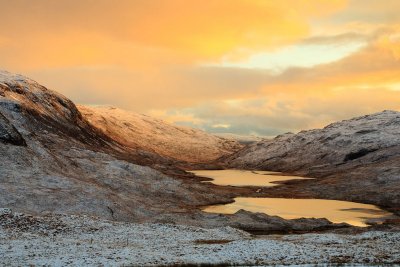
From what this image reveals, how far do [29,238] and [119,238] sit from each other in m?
9.01

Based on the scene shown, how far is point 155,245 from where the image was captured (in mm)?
46062

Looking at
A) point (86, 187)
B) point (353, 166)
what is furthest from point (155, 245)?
point (353, 166)

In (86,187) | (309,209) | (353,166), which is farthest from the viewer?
(353,166)

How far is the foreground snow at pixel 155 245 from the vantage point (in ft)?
125

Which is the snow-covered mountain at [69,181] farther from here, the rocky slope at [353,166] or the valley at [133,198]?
the rocky slope at [353,166]

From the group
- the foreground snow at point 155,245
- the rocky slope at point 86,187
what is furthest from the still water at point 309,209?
the foreground snow at point 155,245

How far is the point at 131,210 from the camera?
234 feet

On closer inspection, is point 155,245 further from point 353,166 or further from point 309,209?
point 353,166

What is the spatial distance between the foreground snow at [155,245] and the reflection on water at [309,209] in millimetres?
24197

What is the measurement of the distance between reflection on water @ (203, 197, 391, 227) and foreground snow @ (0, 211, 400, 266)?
24197mm

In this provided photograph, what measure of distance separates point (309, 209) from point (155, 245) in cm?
4774

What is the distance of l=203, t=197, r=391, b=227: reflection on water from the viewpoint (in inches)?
3076

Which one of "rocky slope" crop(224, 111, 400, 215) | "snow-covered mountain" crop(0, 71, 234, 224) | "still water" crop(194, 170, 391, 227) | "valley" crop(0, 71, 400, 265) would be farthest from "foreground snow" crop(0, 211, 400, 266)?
"rocky slope" crop(224, 111, 400, 215)

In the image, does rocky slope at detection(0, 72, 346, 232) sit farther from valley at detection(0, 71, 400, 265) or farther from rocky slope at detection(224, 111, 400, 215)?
rocky slope at detection(224, 111, 400, 215)
